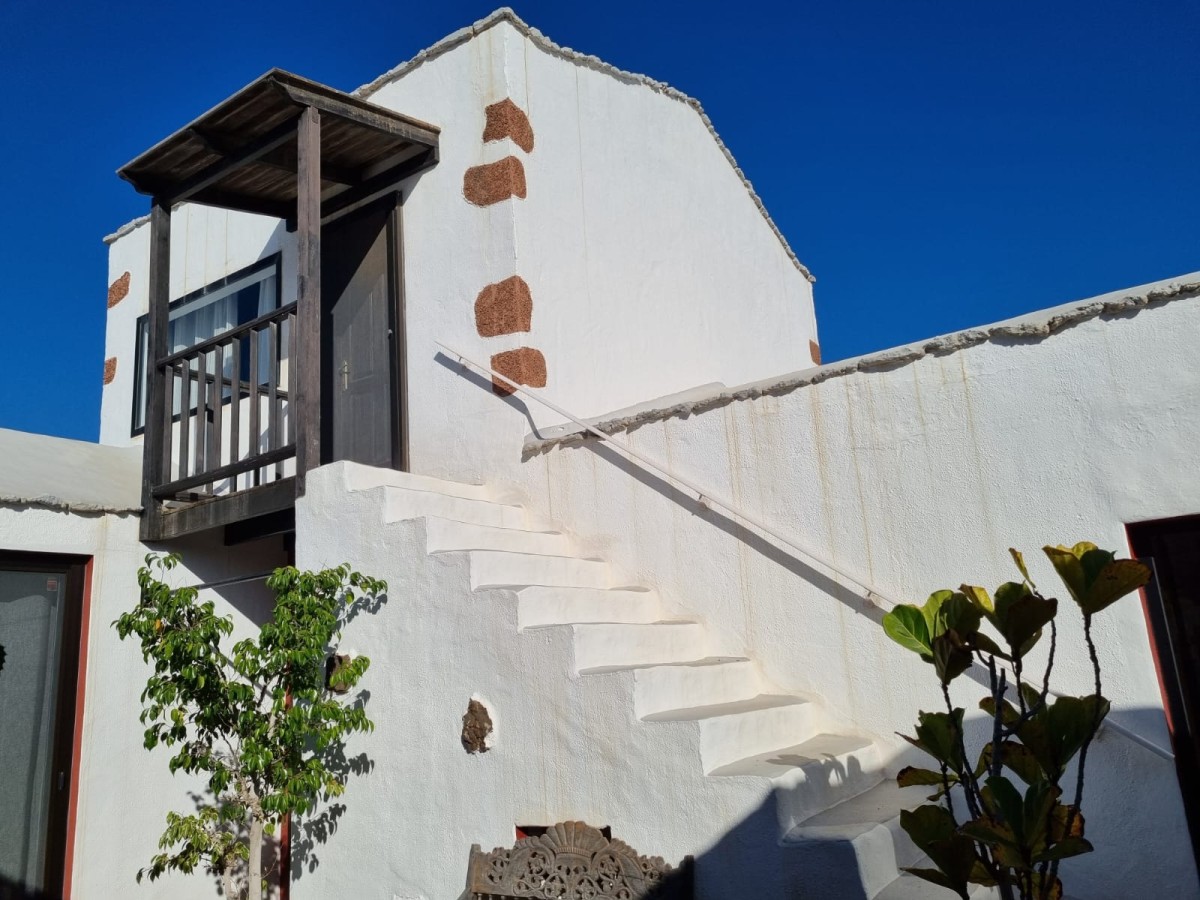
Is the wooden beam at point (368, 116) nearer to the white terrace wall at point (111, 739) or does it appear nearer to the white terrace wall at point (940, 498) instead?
the white terrace wall at point (940, 498)

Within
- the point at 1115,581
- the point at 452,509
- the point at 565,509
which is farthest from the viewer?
the point at 565,509

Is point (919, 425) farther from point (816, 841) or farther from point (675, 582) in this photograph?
point (816, 841)

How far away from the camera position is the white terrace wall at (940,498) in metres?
3.73

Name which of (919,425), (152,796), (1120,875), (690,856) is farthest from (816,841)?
(152,796)

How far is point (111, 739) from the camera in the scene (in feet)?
17.9

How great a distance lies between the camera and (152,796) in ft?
18.2

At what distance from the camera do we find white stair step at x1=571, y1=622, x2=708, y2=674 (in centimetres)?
407

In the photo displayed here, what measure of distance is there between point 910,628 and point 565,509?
2.92 meters

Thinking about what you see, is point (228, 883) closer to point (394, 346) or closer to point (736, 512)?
point (736, 512)

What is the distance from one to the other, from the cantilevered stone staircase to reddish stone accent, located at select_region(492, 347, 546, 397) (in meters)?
0.67

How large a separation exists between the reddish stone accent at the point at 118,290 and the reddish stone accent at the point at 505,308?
5.17 m

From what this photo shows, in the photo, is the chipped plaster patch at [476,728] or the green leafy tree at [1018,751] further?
the chipped plaster patch at [476,728]

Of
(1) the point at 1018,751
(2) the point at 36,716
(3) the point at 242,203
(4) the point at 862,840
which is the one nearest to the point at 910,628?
(1) the point at 1018,751

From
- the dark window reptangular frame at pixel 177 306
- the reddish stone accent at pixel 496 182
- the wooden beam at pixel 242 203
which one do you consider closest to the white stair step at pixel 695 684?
the reddish stone accent at pixel 496 182
